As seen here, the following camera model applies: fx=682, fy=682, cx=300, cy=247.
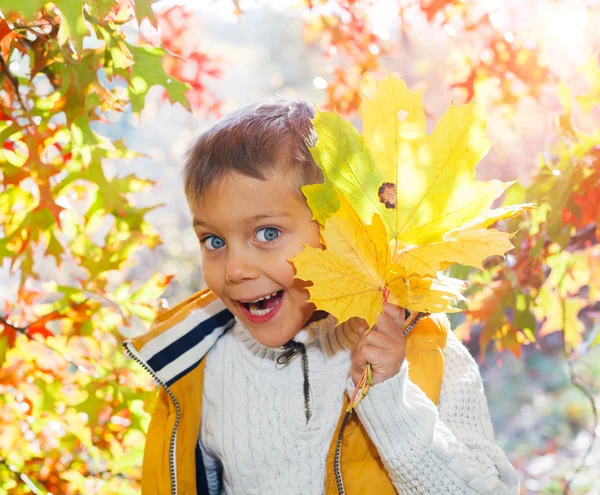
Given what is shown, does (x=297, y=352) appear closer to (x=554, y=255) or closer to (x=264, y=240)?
(x=264, y=240)

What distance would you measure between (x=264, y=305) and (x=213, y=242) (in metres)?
0.15

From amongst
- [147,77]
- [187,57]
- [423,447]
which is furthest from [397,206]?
[187,57]

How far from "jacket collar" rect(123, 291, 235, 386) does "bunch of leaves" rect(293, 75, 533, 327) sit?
0.59 metres

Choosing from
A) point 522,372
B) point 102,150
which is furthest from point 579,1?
point 522,372

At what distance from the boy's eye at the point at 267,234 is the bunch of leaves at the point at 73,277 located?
0.34m

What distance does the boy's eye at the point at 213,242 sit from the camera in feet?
4.11

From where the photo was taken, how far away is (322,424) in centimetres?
129

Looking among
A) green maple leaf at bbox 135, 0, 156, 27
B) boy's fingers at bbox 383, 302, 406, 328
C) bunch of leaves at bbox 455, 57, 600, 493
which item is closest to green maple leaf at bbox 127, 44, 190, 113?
green maple leaf at bbox 135, 0, 156, 27

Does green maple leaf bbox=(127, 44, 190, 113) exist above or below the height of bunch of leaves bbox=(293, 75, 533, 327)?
above

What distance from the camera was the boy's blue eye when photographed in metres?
1.25

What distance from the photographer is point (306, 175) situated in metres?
1.19

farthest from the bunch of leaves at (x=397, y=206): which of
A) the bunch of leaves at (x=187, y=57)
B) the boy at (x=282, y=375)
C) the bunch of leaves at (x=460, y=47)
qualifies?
the bunch of leaves at (x=187, y=57)

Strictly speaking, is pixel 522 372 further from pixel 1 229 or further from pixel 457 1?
pixel 1 229

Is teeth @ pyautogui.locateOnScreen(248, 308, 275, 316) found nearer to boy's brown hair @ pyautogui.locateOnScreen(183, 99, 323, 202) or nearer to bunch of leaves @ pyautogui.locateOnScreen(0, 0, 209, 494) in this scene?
boy's brown hair @ pyautogui.locateOnScreen(183, 99, 323, 202)
